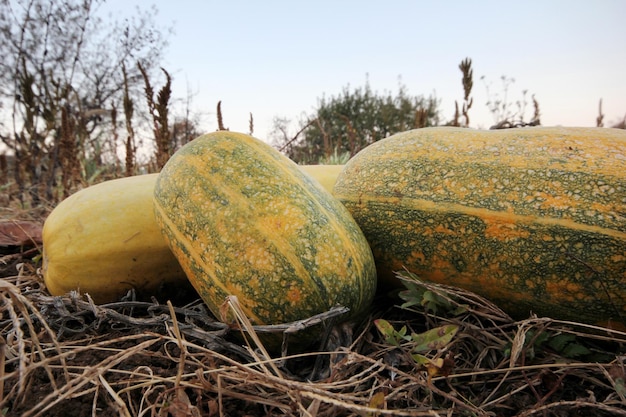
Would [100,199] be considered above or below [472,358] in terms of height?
above

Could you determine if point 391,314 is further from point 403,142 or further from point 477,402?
point 403,142

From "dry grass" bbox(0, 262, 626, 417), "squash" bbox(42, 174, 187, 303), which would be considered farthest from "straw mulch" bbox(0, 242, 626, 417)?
"squash" bbox(42, 174, 187, 303)

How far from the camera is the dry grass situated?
112 centimetres

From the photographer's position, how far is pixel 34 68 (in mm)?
9461

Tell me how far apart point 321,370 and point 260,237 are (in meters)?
0.47

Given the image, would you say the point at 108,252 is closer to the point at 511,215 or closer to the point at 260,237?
the point at 260,237

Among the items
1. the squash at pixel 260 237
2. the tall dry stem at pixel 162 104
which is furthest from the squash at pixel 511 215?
the tall dry stem at pixel 162 104

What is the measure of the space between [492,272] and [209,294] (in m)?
1.02

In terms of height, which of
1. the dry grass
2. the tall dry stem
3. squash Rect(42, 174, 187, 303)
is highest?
the tall dry stem

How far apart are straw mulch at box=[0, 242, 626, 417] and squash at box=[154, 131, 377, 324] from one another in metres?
0.10

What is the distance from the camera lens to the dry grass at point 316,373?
1.12 metres

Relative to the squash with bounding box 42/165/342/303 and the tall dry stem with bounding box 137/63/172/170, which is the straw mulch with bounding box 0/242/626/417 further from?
the tall dry stem with bounding box 137/63/172/170

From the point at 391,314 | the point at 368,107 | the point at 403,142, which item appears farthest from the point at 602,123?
the point at 368,107

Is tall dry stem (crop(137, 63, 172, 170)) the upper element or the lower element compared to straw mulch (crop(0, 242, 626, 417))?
upper
